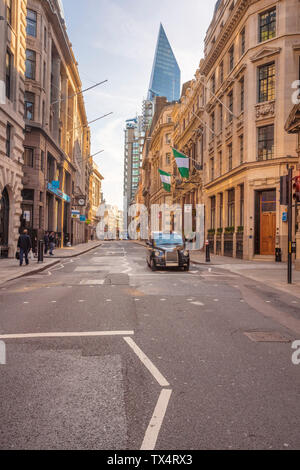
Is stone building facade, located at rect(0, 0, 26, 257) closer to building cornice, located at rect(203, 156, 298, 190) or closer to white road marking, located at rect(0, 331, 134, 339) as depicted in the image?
building cornice, located at rect(203, 156, 298, 190)

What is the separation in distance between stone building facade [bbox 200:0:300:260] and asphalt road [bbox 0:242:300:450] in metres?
17.6

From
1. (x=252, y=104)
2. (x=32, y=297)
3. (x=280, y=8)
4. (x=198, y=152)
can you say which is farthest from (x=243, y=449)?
(x=198, y=152)

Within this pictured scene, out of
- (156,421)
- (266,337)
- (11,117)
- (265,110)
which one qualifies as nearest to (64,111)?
(11,117)

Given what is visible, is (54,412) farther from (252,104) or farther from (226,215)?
(226,215)

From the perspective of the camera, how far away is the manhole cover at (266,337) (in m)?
5.82

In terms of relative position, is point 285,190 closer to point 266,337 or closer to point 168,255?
point 168,255

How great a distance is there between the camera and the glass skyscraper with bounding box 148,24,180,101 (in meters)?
168

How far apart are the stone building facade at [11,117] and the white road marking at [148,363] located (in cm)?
1699

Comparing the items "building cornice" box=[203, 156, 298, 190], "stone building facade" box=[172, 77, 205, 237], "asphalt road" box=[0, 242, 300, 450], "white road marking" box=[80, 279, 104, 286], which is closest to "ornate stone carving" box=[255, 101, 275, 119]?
"building cornice" box=[203, 156, 298, 190]

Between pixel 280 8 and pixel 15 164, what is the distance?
1949 cm

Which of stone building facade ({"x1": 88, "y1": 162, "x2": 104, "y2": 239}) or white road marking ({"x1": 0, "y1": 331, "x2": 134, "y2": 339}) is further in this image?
stone building facade ({"x1": 88, "y1": 162, "x2": 104, "y2": 239})

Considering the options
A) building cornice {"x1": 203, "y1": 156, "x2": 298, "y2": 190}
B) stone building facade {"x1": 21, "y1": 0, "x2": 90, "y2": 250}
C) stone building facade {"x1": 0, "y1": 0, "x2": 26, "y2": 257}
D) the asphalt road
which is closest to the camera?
the asphalt road

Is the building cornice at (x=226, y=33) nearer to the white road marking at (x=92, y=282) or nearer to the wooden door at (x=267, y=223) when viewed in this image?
the wooden door at (x=267, y=223)

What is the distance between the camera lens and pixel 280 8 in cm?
2414
